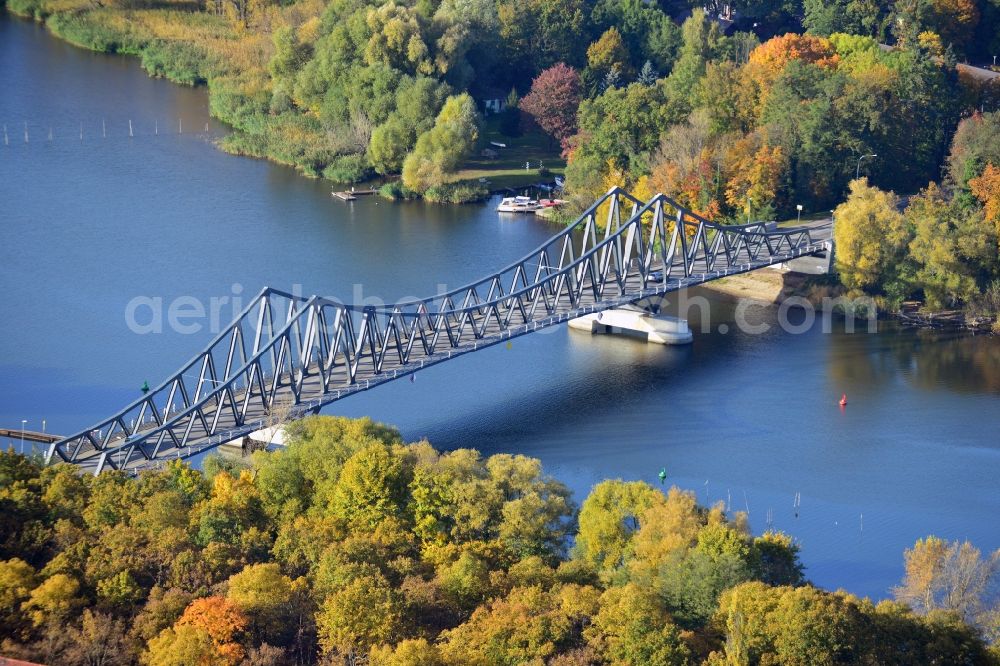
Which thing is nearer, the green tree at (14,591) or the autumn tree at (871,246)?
the green tree at (14,591)

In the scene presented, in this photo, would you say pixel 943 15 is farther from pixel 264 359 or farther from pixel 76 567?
pixel 76 567

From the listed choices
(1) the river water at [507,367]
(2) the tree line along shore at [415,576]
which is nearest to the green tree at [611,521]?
(2) the tree line along shore at [415,576]

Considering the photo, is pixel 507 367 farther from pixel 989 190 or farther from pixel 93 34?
pixel 93 34

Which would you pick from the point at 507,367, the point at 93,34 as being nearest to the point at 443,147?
the point at 507,367

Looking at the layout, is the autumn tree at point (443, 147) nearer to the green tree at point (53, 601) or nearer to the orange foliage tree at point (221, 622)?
the green tree at point (53, 601)

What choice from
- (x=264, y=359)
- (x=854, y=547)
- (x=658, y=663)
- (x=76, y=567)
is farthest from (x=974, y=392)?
(x=76, y=567)

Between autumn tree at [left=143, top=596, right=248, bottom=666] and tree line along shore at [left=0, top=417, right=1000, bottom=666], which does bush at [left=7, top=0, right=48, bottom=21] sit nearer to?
tree line along shore at [left=0, top=417, right=1000, bottom=666]
